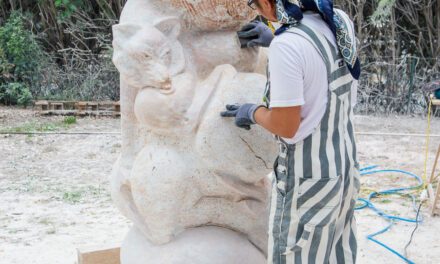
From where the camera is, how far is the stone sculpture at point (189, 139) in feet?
7.02

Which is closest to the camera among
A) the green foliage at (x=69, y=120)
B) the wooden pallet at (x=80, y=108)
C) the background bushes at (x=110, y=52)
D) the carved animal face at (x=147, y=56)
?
the carved animal face at (x=147, y=56)

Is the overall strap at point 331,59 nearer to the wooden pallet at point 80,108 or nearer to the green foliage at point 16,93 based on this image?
the wooden pallet at point 80,108

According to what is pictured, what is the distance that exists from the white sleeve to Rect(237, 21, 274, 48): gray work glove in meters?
0.55

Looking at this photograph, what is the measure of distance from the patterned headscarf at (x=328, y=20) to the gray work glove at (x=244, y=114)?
0.28m

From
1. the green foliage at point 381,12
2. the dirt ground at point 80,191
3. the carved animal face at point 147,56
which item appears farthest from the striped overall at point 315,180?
the green foliage at point 381,12

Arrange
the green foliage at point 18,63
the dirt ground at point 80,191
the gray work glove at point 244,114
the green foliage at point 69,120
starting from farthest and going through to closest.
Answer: the green foliage at point 18,63 → the green foliage at point 69,120 → the dirt ground at point 80,191 → the gray work glove at point 244,114

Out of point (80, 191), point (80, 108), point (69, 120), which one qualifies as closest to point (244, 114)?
point (80, 191)

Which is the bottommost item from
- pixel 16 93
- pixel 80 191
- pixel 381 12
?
pixel 80 191

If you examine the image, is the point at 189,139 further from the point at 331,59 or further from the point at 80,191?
the point at 80,191

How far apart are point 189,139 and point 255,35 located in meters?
0.48

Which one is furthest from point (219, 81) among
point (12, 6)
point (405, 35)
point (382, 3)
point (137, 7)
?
point (12, 6)

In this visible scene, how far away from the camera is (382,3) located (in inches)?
307

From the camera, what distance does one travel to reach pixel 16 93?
8766mm

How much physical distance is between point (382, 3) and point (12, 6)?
580 cm
